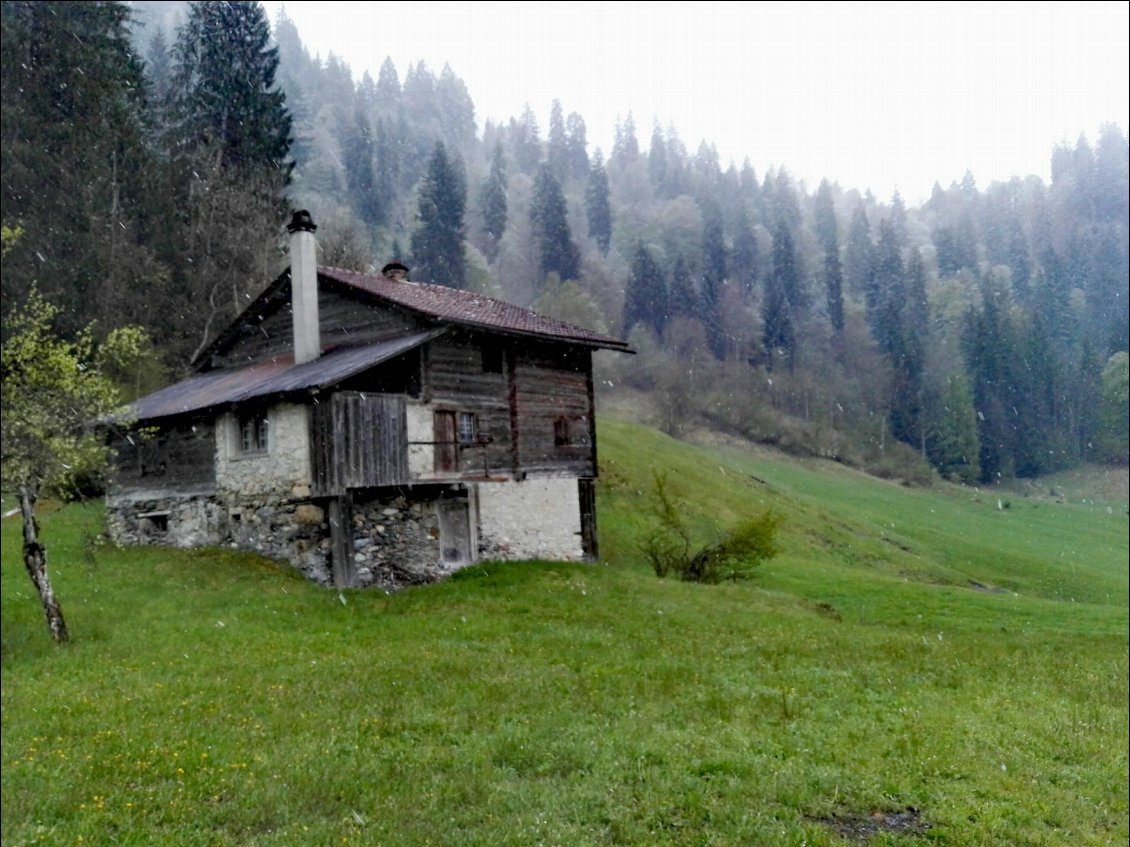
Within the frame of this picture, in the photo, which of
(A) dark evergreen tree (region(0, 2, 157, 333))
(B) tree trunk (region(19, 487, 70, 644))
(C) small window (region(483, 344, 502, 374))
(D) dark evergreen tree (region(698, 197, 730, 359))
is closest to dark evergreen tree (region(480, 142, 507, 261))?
(D) dark evergreen tree (region(698, 197, 730, 359))

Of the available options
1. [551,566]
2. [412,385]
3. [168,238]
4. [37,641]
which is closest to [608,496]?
[551,566]

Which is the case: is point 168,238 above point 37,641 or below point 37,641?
above

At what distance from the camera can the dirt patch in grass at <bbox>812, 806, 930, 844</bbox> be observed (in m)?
8.60

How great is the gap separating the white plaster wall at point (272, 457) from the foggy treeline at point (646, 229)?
Result: 177 inches

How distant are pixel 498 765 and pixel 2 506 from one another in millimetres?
31608

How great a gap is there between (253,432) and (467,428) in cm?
718

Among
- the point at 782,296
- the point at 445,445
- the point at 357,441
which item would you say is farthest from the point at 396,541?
the point at 782,296

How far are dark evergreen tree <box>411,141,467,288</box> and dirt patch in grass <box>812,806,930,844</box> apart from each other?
779 centimetres

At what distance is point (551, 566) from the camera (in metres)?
30.6

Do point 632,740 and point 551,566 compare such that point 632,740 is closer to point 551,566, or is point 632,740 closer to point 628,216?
point 628,216

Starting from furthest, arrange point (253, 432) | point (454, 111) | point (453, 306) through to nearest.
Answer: point (253, 432) → point (453, 306) → point (454, 111)

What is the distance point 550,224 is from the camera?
10891mm

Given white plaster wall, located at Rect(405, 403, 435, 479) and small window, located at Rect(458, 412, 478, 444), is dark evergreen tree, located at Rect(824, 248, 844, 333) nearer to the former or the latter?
small window, located at Rect(458, 412, 478, 444)

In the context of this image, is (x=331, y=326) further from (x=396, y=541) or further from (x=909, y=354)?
(x=909, y=354)
